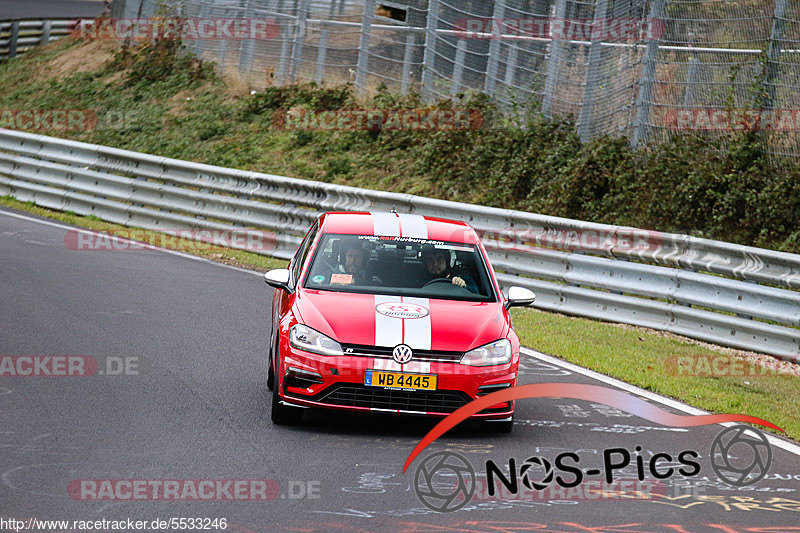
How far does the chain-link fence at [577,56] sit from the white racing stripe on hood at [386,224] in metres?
9.20

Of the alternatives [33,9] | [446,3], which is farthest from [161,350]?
[33,9]

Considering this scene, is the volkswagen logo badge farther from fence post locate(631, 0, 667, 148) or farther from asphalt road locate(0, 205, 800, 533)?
fence post locate(631, 0, 667, 148)

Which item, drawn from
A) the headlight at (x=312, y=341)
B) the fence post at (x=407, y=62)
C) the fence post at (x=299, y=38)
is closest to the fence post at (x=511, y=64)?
the fence post at (x=407, y=62)

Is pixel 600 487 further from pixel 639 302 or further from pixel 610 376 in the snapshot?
pixel 639 302

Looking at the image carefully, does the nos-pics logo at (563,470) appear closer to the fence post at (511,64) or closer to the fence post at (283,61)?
the fence post at (511,64)

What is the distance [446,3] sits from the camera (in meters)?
23.6

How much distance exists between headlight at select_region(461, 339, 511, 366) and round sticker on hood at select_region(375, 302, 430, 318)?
1.61ft

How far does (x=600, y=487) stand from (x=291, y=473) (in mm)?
1861

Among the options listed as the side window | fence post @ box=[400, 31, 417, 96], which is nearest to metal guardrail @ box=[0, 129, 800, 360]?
the side window

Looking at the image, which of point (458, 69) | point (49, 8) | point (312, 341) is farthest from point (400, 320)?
point (49, 8)

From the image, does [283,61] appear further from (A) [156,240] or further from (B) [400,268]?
(B) [400,268]

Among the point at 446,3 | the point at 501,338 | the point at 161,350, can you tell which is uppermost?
the point at 446,3

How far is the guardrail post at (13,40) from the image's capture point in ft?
123

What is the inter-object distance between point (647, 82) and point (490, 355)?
11238 millimetres
